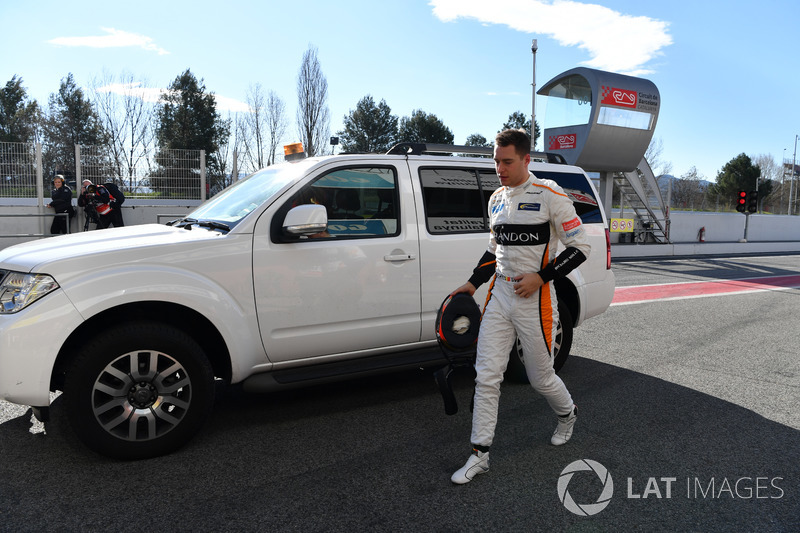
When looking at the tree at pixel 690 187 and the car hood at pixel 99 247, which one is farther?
the tree at pixel 690 187

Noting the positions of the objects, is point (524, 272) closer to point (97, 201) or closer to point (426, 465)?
point (426, 465)

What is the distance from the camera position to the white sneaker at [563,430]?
3654 mm

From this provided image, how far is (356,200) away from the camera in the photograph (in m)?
4.19

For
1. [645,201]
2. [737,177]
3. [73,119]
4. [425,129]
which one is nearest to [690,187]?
[737,177]

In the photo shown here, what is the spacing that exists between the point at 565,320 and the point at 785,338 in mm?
3983

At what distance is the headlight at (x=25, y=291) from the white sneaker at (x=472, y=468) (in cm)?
241

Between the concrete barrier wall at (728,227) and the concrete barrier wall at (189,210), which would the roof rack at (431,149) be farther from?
the concrete barrier wall at (728,227)

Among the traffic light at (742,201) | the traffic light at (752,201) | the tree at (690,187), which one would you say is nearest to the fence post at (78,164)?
the traffic light at (752,201)

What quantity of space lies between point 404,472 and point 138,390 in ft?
5.18

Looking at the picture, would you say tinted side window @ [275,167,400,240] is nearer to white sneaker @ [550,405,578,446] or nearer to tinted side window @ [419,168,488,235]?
tinted side window @ [419,168,488,235]

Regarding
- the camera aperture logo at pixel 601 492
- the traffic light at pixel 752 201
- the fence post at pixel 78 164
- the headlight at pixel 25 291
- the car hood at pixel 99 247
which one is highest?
the fence post at pixel 78 164

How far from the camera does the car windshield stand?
156 inches

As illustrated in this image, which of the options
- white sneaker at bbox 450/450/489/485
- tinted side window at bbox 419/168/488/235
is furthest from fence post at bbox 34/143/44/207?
white sneaker at bbox 450/450/489/485

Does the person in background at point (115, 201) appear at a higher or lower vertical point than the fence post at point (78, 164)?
lower
